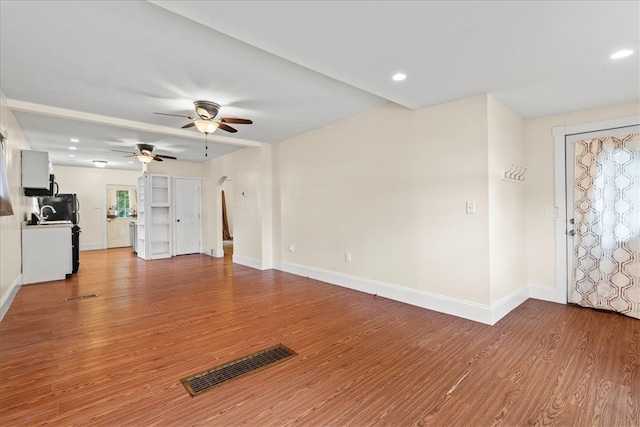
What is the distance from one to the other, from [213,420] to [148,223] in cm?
695

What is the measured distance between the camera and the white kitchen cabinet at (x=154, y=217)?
24.9 ft

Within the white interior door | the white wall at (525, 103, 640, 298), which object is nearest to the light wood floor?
the white wall at (525, 103, 640, 298)

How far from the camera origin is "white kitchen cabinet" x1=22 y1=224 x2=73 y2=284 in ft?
16.4

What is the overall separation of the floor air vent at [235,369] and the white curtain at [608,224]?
3674mm

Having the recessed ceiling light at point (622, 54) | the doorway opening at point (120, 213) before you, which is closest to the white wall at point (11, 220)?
the doorway opening at point (120, 213)

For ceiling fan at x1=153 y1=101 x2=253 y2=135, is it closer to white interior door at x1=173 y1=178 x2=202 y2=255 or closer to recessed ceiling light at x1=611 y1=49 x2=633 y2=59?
recessed ceiling light at x1=611 y1=49 x2=633 y2=59

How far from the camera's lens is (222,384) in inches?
85.1

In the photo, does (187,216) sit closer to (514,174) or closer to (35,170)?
(35,170)

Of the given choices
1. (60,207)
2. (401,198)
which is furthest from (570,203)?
(60,207)

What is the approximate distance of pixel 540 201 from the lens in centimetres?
403

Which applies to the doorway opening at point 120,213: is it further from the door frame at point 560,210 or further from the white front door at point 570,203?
the white front door at point 570,203

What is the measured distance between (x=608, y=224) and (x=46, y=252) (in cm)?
822

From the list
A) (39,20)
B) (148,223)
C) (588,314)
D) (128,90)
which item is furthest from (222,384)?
(148,223)

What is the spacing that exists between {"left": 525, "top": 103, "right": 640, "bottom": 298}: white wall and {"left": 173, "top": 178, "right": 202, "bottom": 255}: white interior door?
7.64 meters
